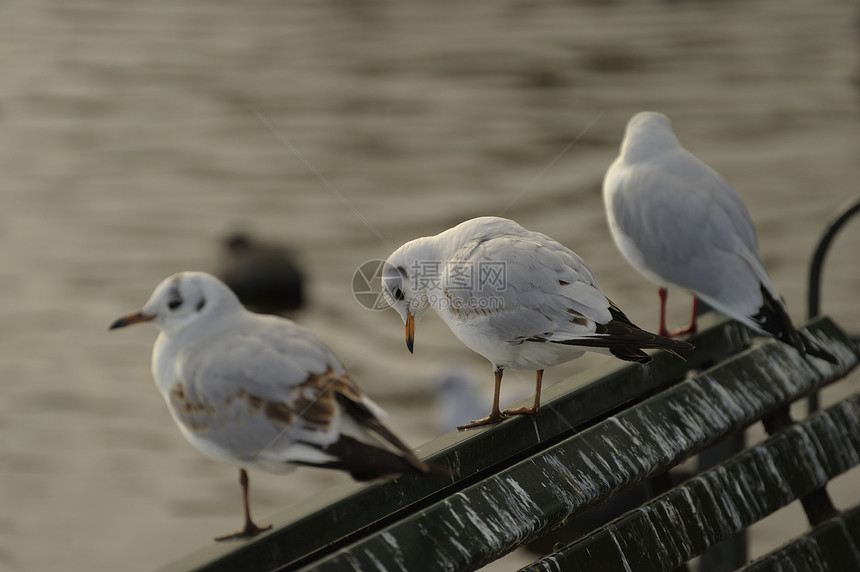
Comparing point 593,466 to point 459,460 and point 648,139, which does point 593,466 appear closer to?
point 459,460

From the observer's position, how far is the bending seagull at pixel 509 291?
7.35 feet

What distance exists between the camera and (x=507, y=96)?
1191cm

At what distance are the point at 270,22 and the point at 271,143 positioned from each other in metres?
4.54

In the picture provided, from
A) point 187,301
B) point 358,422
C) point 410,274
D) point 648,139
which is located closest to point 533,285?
point 410,274

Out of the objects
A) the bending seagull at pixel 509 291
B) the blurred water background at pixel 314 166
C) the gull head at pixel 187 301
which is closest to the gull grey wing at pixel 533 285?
the bending seagull at pixel 509 291

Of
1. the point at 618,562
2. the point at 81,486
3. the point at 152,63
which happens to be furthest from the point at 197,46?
the point at 618,562

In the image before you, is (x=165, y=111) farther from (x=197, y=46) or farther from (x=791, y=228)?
(x=791, y=228)

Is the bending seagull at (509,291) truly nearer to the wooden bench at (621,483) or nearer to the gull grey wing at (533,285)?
the gull grey wing at (533,285)

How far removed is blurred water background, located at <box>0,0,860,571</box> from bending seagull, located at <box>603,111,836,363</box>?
884 mm

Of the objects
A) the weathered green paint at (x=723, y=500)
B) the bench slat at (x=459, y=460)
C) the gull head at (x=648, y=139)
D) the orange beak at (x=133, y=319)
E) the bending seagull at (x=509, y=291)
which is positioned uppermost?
the orange beak at (x=133, y=319)

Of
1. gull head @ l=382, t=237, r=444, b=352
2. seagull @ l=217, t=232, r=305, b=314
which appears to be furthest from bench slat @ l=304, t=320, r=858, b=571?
seagull @ l=217, t=232, r=305, b=314

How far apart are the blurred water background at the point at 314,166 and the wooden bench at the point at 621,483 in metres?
1.82

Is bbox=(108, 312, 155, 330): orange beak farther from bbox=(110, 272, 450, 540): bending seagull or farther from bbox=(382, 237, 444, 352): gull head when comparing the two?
bbox=(382, 237, 444, 352): gull head

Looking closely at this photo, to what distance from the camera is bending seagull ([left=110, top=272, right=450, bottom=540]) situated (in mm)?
1788
